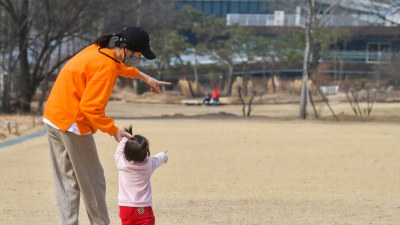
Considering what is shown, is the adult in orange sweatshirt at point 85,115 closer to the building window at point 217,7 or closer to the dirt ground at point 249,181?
the dirt ground at point 249,181

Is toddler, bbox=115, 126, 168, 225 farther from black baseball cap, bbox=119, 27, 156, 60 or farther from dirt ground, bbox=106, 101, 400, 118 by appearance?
dirt ground, bbox=106, 101, 400, 118

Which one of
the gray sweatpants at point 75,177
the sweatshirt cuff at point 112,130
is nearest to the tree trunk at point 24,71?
the gray sweatpants at point 75,177

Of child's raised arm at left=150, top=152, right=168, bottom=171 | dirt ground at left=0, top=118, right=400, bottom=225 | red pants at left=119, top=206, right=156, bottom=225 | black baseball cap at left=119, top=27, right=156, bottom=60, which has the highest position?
black baseball cap at left=119, top=27, right=156, bottom=60

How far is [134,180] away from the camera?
319 centimetres

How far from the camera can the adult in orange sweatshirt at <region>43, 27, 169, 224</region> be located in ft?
9.45

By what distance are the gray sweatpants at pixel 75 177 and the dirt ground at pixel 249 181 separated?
1.13 metres

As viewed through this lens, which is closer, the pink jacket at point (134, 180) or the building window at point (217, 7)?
the pink jacket at point (134, 180)

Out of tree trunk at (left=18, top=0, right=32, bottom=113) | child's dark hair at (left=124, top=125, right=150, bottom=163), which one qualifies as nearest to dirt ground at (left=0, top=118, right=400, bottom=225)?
child's dark hair at (left=124, top=125, right=150, bottom=163)

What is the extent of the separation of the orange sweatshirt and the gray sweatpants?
5.4 inches

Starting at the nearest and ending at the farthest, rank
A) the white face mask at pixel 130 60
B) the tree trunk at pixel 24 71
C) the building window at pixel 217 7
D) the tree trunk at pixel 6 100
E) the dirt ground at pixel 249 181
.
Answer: the white face mask at pixel 130 60 → the dirt ground at pixel 249 181 → the tree trunk at pixel 6 100 → the tree trunk at pixel 24 71 → the building window at pixel 217 7

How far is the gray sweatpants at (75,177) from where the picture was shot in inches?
122

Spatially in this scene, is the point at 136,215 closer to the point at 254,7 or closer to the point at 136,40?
the point at 136,40

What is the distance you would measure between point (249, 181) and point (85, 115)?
153 inches

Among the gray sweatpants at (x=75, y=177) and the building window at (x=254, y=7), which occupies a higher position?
the building window at (x=254, y=7)
